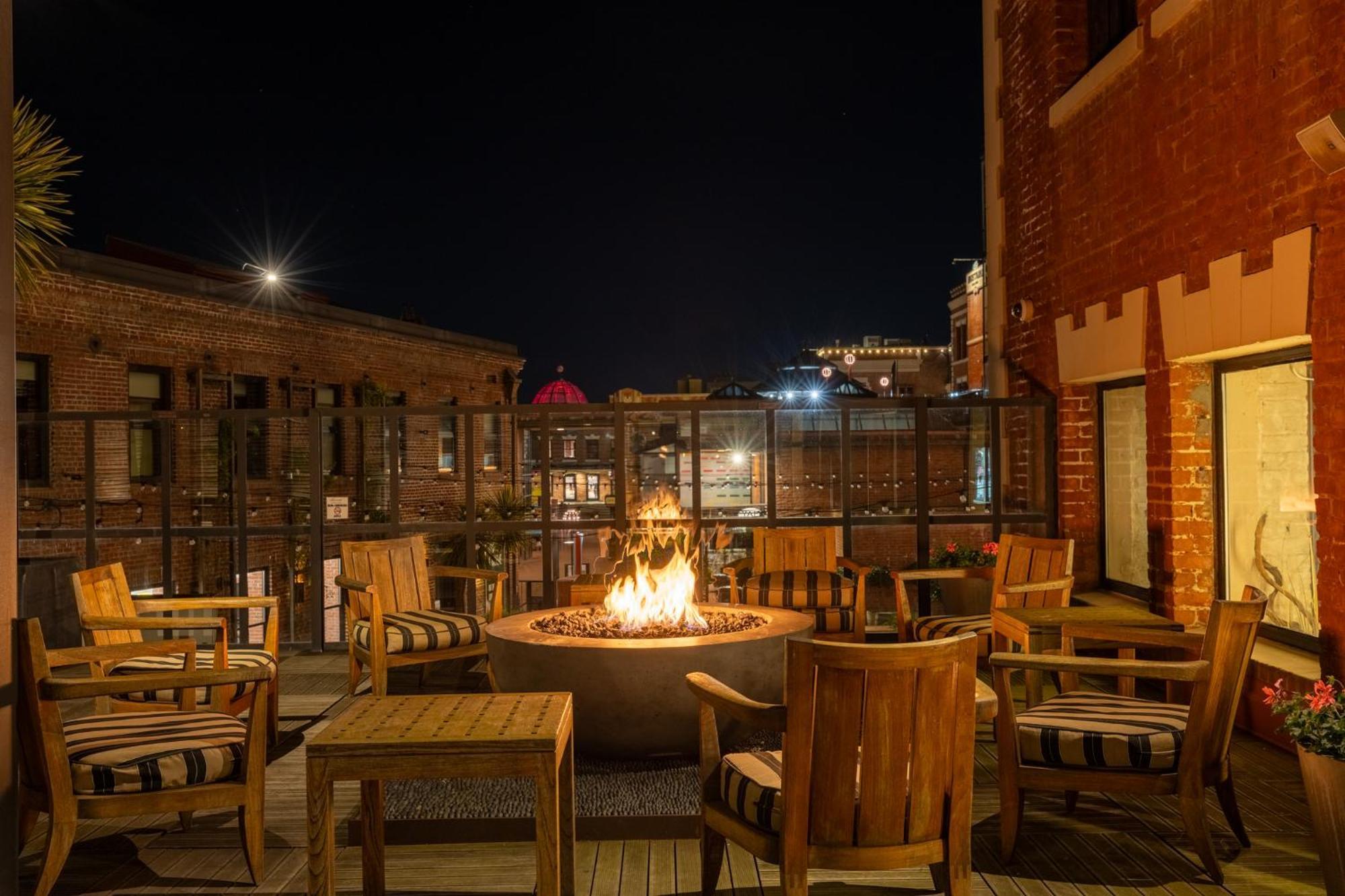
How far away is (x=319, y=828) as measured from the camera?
2.98 meters

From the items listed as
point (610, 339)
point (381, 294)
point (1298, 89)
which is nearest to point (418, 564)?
point (1298, 89)

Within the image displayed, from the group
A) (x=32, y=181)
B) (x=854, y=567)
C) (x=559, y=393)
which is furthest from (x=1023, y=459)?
(x=559, y=393)

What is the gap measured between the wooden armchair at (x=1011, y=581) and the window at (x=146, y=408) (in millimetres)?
12054

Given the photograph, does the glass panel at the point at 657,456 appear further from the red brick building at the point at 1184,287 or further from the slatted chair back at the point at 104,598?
the slatted chair back at the point at 104,598

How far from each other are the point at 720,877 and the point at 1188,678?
5.79 feet

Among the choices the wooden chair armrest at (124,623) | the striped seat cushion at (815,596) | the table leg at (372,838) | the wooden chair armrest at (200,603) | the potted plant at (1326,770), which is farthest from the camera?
the striped seat cushion at (815,596)

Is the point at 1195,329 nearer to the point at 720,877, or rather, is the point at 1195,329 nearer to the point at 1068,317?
the point at 1068,317

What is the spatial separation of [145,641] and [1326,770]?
4930mm

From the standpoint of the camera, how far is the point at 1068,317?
289 inches

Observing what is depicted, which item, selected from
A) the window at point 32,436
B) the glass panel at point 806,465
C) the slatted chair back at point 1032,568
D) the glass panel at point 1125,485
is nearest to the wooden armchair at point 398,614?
the glass panel at point 806,465

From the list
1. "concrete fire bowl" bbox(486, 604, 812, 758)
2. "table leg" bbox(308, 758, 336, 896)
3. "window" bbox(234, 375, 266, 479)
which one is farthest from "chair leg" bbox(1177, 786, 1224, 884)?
"window" bbox(234, 375, 266, 479)

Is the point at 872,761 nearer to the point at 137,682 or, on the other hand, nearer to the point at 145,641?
the point at 137,682

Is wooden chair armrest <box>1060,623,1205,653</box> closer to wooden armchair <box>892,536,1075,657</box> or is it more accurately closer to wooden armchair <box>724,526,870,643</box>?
wooden armchair <box>892,536,1075,657</box>

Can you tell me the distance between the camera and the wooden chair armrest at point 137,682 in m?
3.44
